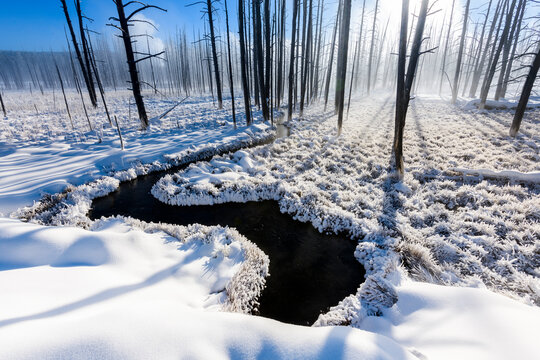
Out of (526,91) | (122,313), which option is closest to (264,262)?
(122,313)

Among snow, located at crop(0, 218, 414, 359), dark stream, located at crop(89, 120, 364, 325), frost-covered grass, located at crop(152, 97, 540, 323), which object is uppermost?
snow, located at crop(0, 218, 414, 359)

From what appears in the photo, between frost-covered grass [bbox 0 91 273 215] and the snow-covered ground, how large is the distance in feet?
0.34

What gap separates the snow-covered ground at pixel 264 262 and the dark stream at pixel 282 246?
0.31 m

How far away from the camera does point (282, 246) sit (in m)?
4.88

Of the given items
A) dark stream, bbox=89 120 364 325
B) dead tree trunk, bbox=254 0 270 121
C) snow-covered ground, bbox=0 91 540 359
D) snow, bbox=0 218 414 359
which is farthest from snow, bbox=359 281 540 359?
dead tree trunk, bbox=254 0 270 121

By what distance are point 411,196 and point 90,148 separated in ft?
41.1

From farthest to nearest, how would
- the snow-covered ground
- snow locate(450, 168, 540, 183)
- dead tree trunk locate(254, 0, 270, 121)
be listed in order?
dead tree trunk locate(254, 0, 270, 121) → snow locate(450, 168, 540, 183) → the snow-covered ground

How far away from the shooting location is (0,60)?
83.2 metres

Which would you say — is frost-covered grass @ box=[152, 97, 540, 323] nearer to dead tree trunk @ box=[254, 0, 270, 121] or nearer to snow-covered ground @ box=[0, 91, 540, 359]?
snow-covered ground @ box=[0, 91, 540, 359]

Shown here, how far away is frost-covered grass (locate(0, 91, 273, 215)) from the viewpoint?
6.55m

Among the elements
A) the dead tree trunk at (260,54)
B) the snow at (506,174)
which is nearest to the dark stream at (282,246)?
the snow at (506,174)

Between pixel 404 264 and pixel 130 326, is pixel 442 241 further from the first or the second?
pixel 130 326

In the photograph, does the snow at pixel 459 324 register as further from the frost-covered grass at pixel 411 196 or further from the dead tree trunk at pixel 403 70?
the dead tree trunk at pixel 403 70

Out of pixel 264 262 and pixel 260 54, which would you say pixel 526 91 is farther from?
pixel 264 262
